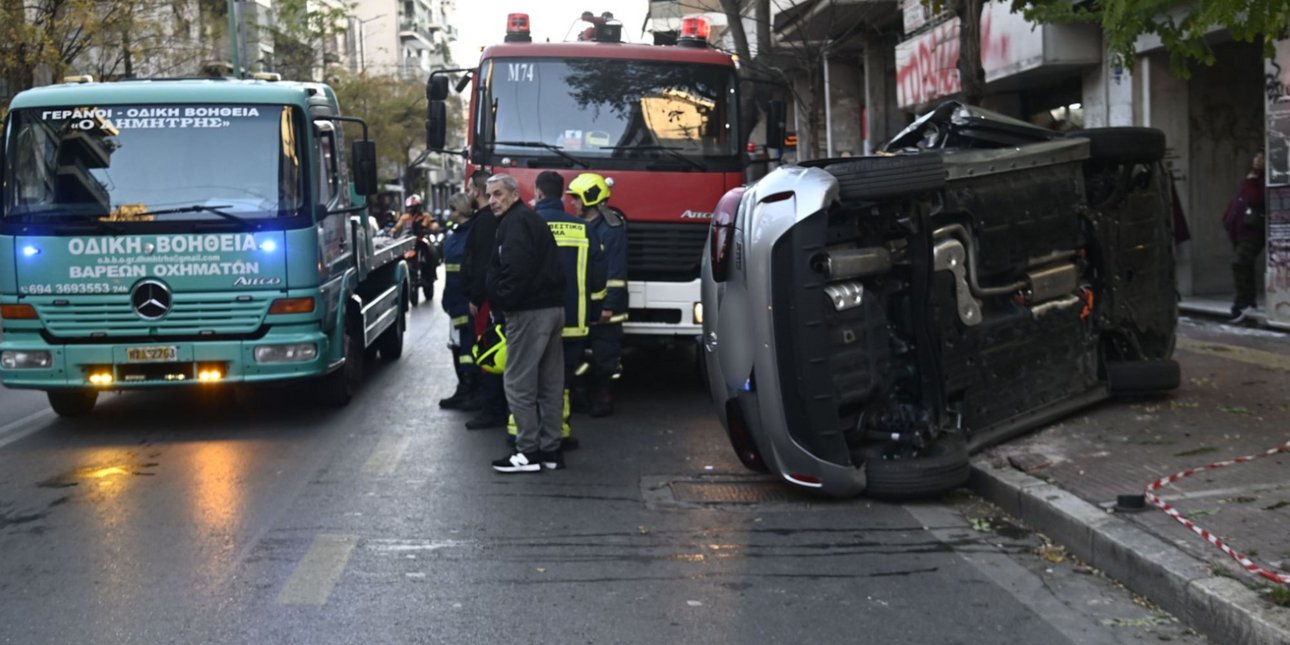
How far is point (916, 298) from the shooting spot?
701cm

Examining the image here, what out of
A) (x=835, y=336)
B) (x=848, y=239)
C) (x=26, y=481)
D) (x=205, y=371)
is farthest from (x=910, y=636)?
(x=205, y=371)

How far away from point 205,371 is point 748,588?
539cm

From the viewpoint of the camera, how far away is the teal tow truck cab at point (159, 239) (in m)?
9.56

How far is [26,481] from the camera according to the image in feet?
26.9

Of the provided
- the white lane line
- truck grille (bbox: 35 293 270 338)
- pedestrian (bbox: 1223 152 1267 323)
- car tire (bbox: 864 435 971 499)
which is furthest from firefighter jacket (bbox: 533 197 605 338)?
pedestrian (bbox: 1223 152 1267 323)

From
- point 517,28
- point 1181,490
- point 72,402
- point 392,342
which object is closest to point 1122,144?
point 1181,490

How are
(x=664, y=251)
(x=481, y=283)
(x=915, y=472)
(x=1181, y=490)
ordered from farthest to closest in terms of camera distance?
1. (x=664, y=251)
2. (x=481, y=283)
3. (x=915, y=472)
4. (x=1181, y=490)

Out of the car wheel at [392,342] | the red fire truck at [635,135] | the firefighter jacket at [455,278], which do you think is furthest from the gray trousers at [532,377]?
the car wheel at [392,342]

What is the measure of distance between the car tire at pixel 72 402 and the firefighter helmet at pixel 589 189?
4054mm

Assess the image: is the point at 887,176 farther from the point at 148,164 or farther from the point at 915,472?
the point at 148,164

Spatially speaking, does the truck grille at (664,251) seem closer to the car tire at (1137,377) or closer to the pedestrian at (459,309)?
the pedestrian at (459,309)

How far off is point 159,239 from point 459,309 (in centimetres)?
218

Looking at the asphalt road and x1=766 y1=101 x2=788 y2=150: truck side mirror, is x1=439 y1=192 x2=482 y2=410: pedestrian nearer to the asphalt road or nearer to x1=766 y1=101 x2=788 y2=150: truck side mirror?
the asphalt road

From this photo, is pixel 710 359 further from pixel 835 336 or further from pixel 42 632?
pixel 42 632
